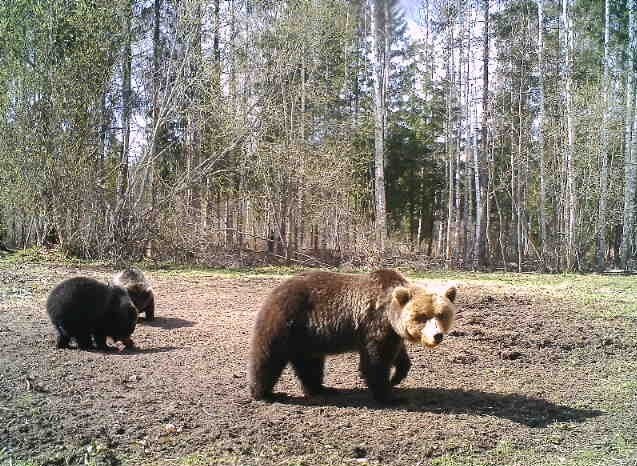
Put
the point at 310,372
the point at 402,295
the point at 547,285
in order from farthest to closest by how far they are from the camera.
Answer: the point at 547,285, the point at 310,372, the point at 402,295

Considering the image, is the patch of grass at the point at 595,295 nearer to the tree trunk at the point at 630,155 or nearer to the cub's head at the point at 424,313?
the cub's head at the point at 424,313

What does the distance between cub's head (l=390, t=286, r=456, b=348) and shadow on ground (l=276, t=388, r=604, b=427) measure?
833 mm

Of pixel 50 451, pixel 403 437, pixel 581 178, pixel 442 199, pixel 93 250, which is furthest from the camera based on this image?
pixel 442 199

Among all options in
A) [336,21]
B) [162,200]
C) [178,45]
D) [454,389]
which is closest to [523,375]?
[454,389]

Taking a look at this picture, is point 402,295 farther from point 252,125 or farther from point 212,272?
point 252,125

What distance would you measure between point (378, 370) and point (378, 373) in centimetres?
3

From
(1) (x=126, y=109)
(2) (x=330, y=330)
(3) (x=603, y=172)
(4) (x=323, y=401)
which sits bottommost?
(4) (x=323, y=401)

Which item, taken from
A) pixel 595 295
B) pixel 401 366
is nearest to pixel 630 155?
pixel 595 295

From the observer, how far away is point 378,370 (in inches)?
204

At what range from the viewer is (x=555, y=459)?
4.11 meters

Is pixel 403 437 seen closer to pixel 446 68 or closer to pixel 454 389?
pixel 454 389

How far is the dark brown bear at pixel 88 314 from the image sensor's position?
7.24m

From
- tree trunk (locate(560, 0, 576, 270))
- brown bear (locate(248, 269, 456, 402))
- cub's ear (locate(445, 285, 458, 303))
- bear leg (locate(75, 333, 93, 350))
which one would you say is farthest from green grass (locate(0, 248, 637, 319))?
tree trunk (locate(560, 0, 576, 270))

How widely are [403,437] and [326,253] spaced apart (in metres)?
18.7
